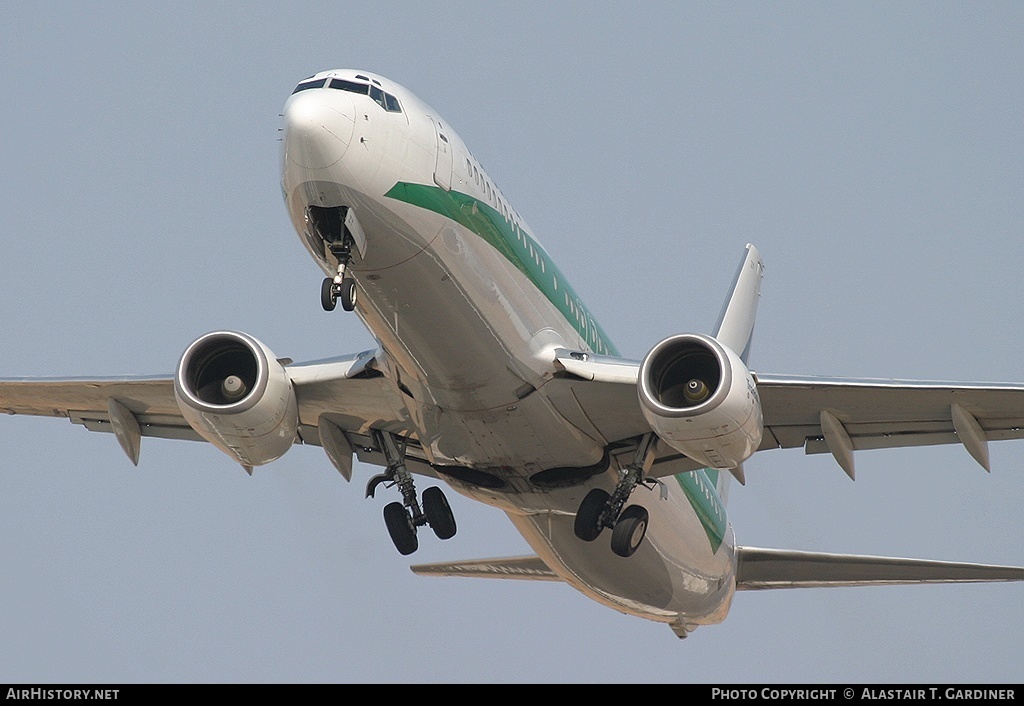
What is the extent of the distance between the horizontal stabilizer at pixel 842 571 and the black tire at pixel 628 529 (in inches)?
224

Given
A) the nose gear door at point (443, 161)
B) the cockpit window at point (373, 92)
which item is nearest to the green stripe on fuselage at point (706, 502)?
the nose gear door at point (443, 161)

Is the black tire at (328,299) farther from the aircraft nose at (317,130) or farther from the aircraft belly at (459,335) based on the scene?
the aircraft nose at (317,130)

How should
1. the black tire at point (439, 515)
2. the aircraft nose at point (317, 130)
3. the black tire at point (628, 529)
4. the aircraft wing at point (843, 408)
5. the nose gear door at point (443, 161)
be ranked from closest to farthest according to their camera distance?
the aircraft nose at point (317, 130)
the nose gear door at point (443, 161)
the aircraft wing at point (843, 408)
the black tire at point (628, 529)
the black tire at point (439, 515)

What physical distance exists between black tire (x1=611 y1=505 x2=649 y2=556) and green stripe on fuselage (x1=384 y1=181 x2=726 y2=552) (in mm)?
2723

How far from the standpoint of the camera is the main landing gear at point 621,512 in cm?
2011

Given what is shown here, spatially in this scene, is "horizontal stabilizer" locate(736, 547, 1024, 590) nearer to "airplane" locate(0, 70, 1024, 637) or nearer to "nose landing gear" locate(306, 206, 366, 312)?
"airplane" locate(0, 70, 1024, 637)

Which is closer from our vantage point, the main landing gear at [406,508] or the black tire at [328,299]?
the black tire at [328,299]

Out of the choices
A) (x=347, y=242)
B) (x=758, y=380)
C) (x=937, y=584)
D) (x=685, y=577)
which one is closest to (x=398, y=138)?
(x=347, y=242)

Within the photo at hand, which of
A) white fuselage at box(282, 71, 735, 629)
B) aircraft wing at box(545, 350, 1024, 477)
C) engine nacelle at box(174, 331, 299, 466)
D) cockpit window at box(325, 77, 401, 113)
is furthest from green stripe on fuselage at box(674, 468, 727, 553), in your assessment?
cockpit window at box(325, 77, 401, 113)

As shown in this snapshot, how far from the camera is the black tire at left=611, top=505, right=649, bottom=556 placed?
20062 millimetres

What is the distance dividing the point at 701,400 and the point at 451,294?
356 cm

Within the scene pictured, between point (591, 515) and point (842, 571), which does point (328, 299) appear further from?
point (842, 571)

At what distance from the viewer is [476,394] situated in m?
19.2
